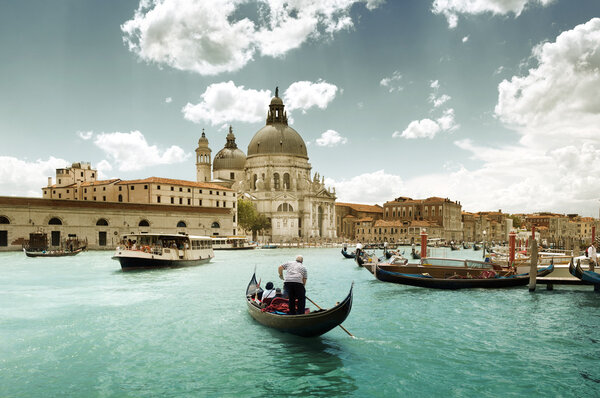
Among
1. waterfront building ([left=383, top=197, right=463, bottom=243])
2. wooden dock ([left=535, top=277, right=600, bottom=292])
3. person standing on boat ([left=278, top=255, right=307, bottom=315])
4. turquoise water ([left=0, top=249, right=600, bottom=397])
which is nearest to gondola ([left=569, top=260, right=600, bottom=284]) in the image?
turquoise water ([left=0, top=249, right=600, bottom=397])

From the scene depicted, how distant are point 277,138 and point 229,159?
39.0 feet

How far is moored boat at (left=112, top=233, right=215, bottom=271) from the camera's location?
85.0 ft

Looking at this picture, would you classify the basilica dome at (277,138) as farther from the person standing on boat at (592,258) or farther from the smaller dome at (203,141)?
the person standing on boat at (592,258)

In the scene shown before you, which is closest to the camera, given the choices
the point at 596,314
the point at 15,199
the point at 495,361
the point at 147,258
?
the point at 495,361

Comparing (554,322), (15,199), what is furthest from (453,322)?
(15,199)

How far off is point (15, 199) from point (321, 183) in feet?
179

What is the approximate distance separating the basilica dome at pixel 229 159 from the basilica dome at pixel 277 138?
15.0 ft

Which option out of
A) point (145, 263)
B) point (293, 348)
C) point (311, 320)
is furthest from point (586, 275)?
point (145, 263)

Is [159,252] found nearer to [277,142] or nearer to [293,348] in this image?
[293,348]

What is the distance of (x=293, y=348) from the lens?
10203 mm

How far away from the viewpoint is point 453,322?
13234 mm

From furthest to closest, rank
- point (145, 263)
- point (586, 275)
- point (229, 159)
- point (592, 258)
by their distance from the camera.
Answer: point (229, 159), point (145, 263), point (592, 258), point (586, 275)

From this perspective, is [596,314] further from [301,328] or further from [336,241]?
[336,241]

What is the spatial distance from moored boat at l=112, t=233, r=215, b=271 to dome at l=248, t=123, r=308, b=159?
5408cm
